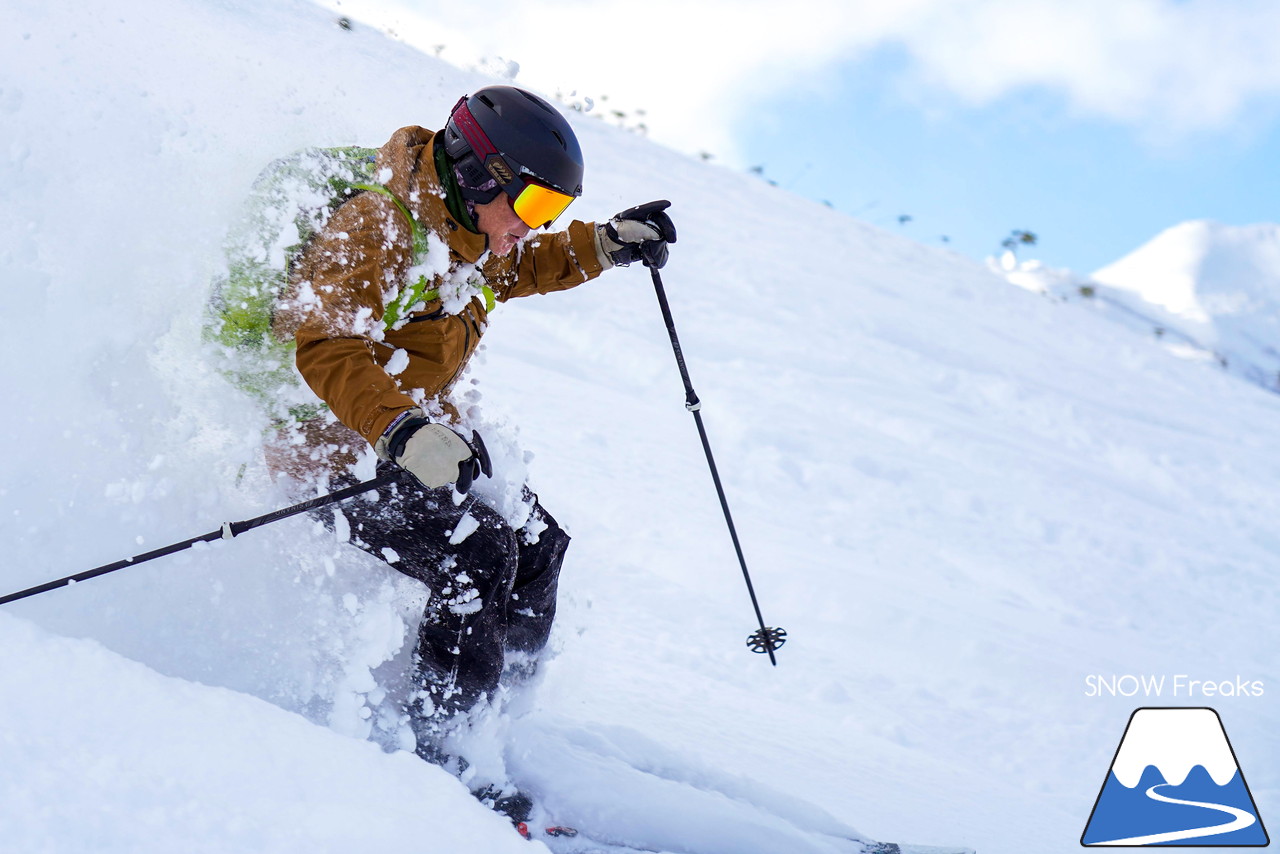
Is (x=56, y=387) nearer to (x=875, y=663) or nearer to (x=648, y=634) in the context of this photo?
(x=648, y=634)

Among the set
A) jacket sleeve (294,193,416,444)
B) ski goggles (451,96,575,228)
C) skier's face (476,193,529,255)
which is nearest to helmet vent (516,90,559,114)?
ski goggles (451,96,575,228)

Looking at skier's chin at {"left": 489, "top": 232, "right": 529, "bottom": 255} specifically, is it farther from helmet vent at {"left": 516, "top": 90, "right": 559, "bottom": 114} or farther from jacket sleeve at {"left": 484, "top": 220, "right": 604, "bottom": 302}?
jacket sleeve at {"left": 484, "top": 220, "right": 604, "bottom": 302}

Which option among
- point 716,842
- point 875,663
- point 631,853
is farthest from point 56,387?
point 875,663

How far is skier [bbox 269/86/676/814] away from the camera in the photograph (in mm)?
2199

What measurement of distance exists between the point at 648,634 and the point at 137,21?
202 inches

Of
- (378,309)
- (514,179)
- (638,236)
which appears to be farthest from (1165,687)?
(378,309)

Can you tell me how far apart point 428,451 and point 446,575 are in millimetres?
615

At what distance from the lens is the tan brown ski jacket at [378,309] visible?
2191 mm

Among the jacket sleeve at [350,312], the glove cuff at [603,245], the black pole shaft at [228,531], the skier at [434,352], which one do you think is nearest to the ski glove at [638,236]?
the glove cuff at [603,245]

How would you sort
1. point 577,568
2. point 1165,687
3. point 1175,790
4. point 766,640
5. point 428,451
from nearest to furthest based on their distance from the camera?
point 428,451 < point 1175,790 < point 766,640 < point 577,568 < point 1165,687

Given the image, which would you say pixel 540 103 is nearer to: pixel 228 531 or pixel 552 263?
pixel 552 263

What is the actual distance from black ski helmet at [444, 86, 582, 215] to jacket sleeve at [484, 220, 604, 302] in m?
0.71

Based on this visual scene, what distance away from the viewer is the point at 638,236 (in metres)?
3.27

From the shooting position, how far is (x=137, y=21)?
5.76m
